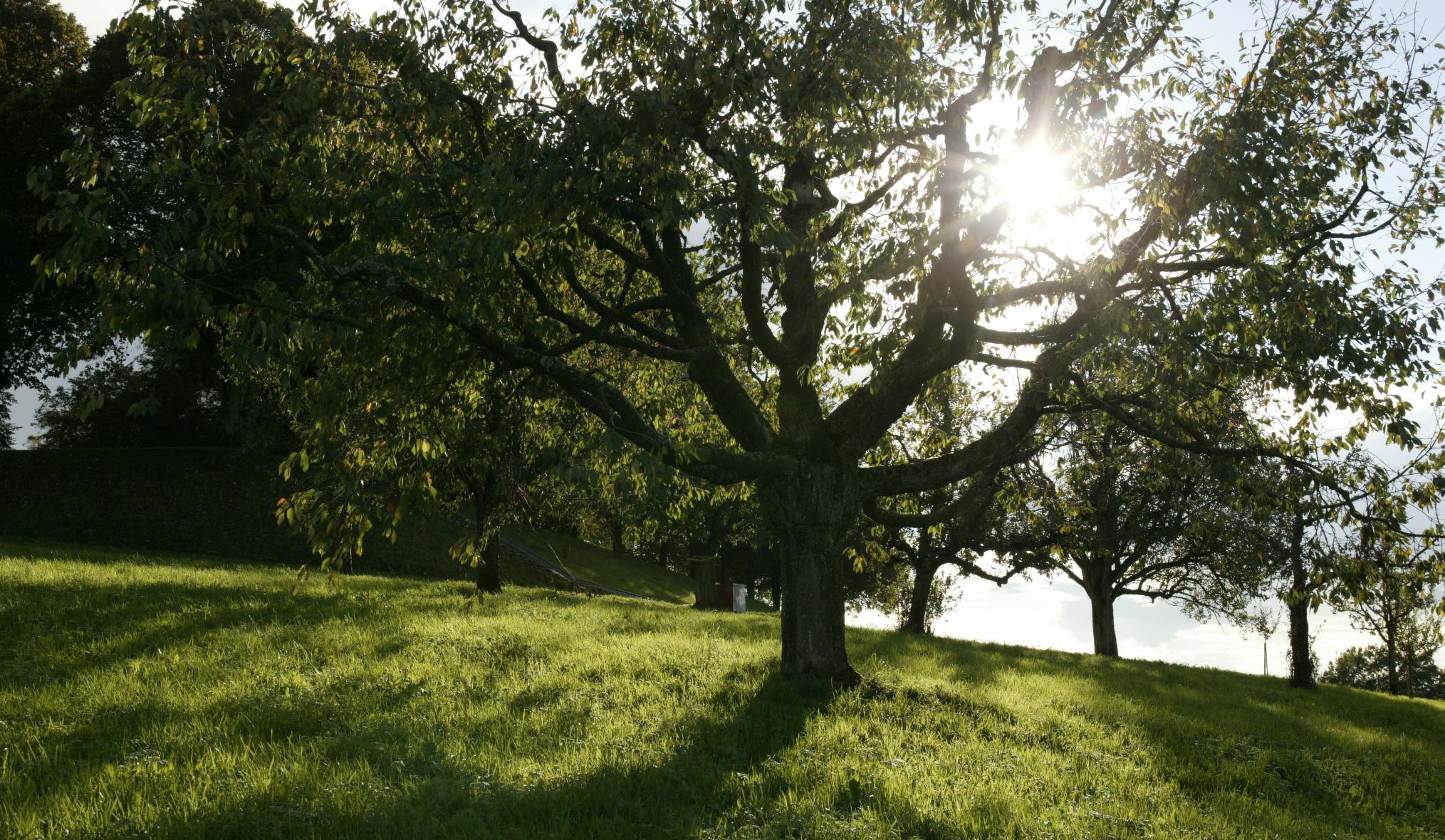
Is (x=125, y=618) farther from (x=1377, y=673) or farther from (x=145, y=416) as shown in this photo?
(x=1377, y=673)

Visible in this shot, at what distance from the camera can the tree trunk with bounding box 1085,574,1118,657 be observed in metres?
35.5

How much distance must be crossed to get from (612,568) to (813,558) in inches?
1565

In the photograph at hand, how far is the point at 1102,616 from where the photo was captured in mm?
35656

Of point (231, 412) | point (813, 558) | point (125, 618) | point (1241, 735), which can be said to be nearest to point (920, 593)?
point (1241, 735)

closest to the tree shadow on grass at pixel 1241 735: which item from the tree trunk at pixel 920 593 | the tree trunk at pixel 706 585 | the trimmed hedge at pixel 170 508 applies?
the tree trunk at pixel 920 593

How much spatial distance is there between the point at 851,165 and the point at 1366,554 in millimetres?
9273

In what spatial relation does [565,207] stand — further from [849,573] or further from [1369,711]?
[849,573]

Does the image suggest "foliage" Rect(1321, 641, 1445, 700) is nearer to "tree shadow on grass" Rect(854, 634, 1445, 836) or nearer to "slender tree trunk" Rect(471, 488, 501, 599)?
"tree shadow on grass" Rect(854, 634, 1445, 836)

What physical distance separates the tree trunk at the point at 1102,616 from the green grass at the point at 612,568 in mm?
19654

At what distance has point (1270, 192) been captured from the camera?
9.41 m

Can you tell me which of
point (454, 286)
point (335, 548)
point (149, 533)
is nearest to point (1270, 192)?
point (454, 286)

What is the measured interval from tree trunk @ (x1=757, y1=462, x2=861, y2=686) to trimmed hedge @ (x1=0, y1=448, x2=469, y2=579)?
2234 centimetres

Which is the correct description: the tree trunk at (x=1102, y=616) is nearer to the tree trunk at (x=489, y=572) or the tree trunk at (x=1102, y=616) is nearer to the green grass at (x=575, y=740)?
the green grass at (x=575, y=740)

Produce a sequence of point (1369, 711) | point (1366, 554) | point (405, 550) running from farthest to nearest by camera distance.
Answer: point (405, 550) → point (1369, 711) → point (1366, 554)
